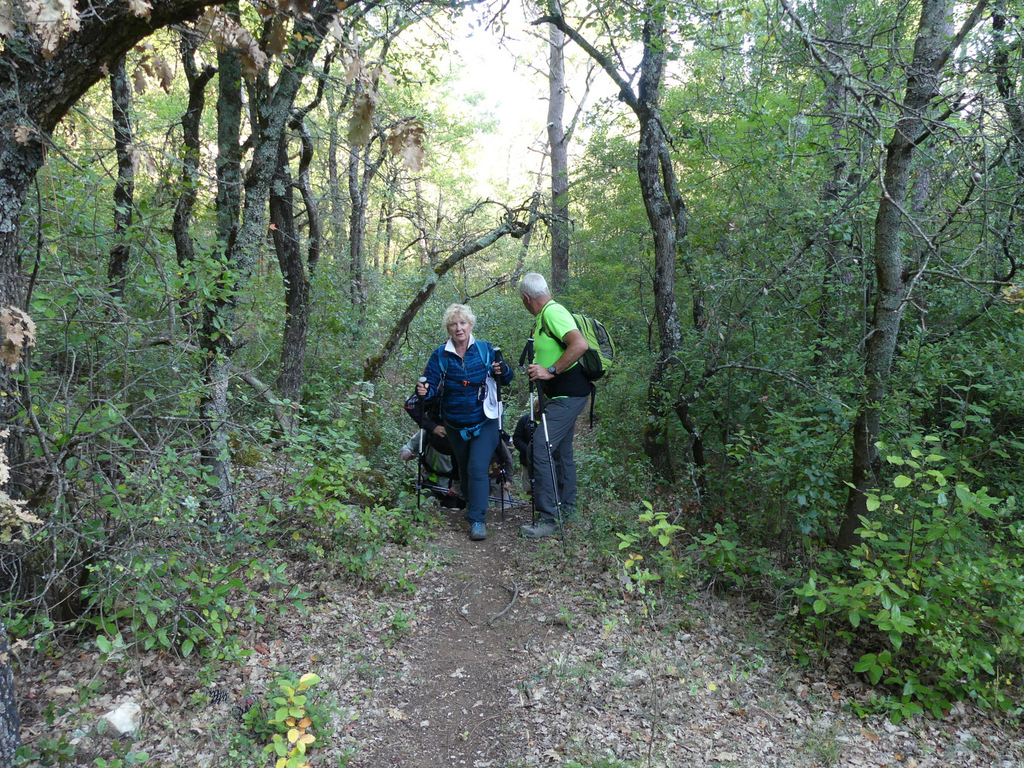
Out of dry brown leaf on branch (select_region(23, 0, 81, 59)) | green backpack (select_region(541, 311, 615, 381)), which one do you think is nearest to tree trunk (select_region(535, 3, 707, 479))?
green backpack (select_region(541, 311, 615, 381))

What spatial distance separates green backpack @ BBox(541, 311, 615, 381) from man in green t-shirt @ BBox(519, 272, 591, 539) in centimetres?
6

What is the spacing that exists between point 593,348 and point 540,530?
6.13ft

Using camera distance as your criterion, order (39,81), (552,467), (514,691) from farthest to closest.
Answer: (552,467) < (514,691) < (39,81)

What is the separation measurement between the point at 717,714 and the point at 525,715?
1190 millimetres

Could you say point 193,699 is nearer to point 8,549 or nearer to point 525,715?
point 8,549

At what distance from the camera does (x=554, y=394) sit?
18.7ft

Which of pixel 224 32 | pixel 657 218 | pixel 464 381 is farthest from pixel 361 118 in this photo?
pixel 657 218

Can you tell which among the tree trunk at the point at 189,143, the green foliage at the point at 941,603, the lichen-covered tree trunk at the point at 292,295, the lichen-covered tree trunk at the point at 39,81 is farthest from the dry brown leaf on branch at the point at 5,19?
the lichen-covered tree trunk at the point at 292,295

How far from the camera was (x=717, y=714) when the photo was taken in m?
3.63

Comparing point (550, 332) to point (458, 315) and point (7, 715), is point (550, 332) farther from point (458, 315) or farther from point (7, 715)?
point (7, 715)

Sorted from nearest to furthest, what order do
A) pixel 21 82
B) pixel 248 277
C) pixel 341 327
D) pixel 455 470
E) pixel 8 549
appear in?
pixel 21 82 < pixel 8 549 < pixel 248 277 < pixel 455 470 < pixel 341 327

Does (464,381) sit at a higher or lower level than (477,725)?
higher

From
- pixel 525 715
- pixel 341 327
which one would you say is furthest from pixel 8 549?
pixel 341 327

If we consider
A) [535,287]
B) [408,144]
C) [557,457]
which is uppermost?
[408,144]
